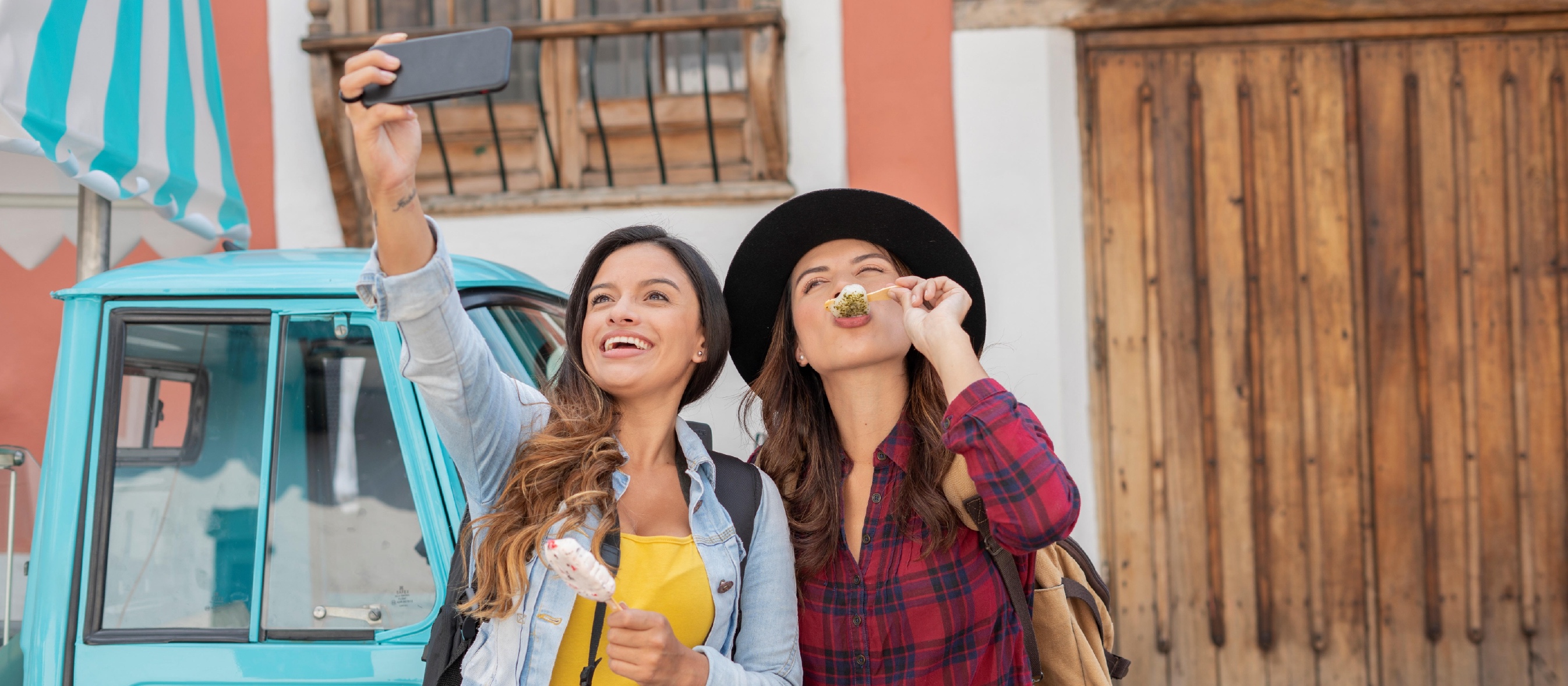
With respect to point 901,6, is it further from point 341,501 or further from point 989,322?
point 341,501

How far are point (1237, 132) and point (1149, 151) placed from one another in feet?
1.34

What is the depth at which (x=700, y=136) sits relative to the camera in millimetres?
4613

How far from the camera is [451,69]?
1343 mm

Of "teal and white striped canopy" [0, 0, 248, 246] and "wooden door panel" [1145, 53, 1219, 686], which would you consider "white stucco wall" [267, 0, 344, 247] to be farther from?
"wooden door panel" [1145, 53, 1219, 686]

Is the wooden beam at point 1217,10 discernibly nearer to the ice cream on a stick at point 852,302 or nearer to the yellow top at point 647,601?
the ice cream on a stick at point 852,302

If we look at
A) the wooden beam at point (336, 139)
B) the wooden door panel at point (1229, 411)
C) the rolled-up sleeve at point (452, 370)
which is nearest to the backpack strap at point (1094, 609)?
the rolled-up sleeve at point (452, 370)

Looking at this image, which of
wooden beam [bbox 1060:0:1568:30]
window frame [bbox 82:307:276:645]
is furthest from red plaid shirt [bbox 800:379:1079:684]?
wooden beam [bbox 1060:0:1568:30]

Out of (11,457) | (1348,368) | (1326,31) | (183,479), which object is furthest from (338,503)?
(1326,31)

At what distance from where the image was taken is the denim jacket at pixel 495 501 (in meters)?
1.46

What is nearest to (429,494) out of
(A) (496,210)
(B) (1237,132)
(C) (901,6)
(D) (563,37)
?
(A) (496,210)

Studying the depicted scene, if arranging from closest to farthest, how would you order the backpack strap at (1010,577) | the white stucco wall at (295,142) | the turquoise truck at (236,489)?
1. the backpack strap at (1010,577)
2. the turquoise truck at (236,489)
3. the white stucco wall at (295,142)

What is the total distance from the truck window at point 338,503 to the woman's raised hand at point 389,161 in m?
0.88

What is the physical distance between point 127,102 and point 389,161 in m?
2.07

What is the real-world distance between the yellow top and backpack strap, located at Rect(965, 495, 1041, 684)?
1.80ft
